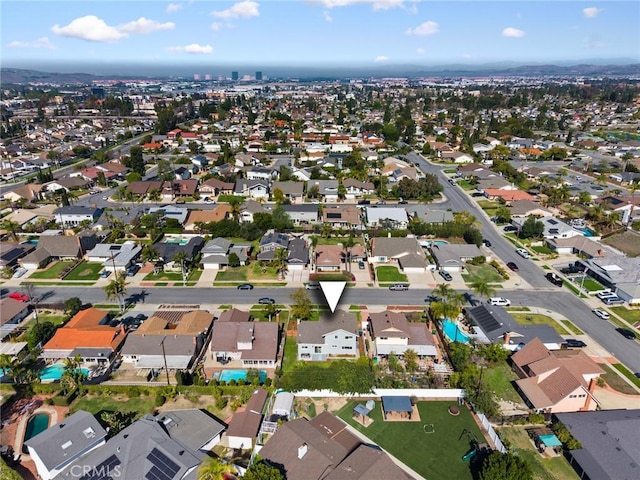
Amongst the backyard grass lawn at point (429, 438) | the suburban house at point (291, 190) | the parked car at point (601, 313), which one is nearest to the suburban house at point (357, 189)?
the suburban house at point (291, 190)

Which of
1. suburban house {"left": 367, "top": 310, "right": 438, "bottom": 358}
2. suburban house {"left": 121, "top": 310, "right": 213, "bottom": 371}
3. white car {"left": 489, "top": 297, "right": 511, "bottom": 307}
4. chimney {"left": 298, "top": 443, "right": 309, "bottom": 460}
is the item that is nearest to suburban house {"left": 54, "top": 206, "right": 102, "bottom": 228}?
suburban house {"left": 121, "top": 310, "right": 213, "bottom": 371}

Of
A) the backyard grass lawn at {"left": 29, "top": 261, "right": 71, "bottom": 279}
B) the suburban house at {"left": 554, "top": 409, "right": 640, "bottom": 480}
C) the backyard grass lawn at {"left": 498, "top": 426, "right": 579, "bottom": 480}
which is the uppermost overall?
the suburban house at {"left": 554, "top": 409, "right": 640, "bottom": 480}

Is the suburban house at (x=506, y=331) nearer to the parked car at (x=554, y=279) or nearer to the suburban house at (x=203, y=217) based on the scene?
the parked car at (x=554, y=279)

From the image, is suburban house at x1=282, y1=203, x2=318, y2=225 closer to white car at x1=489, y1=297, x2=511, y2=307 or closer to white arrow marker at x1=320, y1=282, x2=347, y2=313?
white car at x1=489, y1=297, x2=511, y2=307

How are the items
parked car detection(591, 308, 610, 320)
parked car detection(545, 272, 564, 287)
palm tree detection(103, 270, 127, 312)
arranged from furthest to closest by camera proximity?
parked car detection(545, 272, 564, 287) < palm tree detection(103, 270, 127, 312) < parked car detection(591, 308, 610, 320)

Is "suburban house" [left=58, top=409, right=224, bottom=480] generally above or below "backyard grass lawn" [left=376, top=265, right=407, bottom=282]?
above

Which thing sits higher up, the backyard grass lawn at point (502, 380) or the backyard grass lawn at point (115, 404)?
the backyard grass lawn at point (115, 404)
